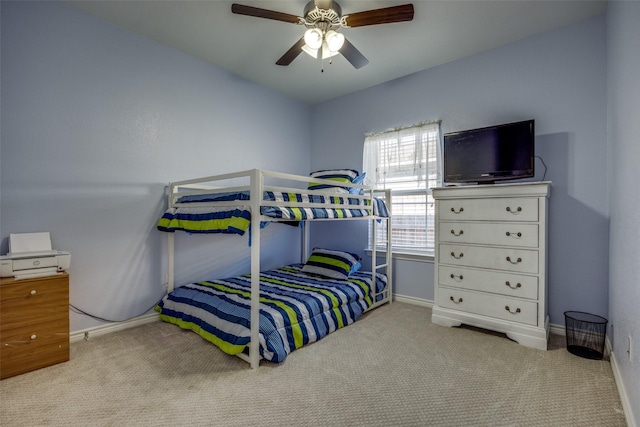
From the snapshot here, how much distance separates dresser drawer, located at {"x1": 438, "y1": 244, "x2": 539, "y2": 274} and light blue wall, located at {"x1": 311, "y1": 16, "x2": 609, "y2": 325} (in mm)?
494

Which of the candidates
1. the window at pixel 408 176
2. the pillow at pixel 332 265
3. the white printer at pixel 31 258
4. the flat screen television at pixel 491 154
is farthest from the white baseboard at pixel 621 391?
the white printer at pixel 31 258

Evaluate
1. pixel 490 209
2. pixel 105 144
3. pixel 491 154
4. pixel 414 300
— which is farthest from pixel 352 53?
pixel 414 300

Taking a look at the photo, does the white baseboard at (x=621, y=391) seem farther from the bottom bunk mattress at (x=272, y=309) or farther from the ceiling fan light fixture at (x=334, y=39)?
the ceiling fan light fixture at (x=334, y=39)

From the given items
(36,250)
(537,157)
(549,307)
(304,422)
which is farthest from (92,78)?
(549,307)

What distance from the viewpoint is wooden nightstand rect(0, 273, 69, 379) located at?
1772 millimetres

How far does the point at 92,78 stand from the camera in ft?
7.75

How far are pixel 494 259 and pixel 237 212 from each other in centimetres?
203

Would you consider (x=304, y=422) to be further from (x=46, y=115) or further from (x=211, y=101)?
(x=211, y=101)

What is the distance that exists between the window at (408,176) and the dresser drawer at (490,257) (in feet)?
1.95

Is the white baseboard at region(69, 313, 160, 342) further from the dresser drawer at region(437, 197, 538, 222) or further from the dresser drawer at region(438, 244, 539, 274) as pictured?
the dresser drawer at region(437, 197, 538, 222)

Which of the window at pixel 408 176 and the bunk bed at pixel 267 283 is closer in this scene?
the bunk bed at pixel 267 283

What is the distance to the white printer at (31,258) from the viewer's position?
1.84 m

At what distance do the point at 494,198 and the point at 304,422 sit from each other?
2091 mm

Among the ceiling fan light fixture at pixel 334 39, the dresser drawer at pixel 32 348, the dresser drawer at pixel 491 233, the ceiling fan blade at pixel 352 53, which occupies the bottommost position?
the dresser drawer at pixel 32 348
